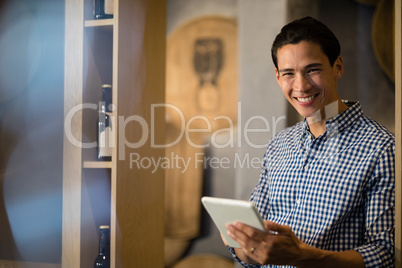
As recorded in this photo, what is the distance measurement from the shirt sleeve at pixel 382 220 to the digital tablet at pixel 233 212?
29 centimetres

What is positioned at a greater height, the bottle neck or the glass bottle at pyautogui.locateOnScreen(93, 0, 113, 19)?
the glass bottle at pyautogui.locateOnScreen(93, 0, 113, 19)

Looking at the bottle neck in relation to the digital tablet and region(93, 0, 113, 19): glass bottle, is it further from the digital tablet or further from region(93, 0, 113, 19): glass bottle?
region(93, 0, 113, 19): glass bottle

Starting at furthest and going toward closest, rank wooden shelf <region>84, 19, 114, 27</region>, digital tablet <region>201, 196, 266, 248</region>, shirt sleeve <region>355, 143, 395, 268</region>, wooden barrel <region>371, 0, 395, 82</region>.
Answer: wooden barrel <region>371, 0, 395, 82</region> < wooden shelf <region>84, 19, 114, 27</region> < shirt sleeve <region>355, 143, 395, 268</region> < digital tablet <region>201, 196, 266, 248</region>

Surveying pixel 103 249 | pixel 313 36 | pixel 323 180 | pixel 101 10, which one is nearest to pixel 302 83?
pixel 313 36

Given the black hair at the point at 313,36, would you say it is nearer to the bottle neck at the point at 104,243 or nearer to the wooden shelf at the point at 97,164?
the wooden shelf at the point at 97,164

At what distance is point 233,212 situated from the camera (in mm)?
1095

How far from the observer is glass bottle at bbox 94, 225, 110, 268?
1572mm

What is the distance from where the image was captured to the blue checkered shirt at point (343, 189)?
3.81 ft

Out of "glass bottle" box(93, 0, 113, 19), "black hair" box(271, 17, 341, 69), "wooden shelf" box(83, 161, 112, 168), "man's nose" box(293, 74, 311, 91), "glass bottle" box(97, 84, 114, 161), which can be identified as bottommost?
"wooden shelf" box(83, 161, 112, 168)

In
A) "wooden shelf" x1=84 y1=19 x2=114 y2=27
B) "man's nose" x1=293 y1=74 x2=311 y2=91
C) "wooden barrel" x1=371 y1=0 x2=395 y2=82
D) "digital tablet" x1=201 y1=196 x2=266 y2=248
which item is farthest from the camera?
"wooden barrel" x1=371 y1=0 x2=395 y2=82


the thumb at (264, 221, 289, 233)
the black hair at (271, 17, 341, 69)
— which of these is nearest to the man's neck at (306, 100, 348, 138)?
the black hair at (271, 17, 341, 69)

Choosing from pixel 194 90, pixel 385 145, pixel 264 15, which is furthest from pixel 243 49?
pixel 385 145

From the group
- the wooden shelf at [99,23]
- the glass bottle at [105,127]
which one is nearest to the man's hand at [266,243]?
the glass bottle at [105,127]

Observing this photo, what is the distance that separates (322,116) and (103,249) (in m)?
0.86
